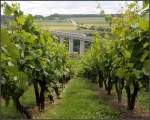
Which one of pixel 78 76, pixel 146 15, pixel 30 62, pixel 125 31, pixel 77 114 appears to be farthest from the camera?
pixel 78 76

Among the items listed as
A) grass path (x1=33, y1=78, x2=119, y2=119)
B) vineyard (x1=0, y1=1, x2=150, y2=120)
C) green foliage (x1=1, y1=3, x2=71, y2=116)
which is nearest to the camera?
green foliage (x1=1, y1=3, x2=71, y2=116)

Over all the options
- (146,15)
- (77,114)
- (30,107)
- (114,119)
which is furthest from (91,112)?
(146,15)

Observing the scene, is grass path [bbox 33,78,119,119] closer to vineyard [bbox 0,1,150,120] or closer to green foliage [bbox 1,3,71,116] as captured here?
vineyard [bbox 0,1,150,120]

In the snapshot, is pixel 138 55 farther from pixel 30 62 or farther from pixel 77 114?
pixel 77 114

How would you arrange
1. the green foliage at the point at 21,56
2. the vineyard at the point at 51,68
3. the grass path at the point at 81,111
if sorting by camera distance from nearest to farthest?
the green foliage at the point at 21,56
the vineyard at the point at 51,68
the grass path at the point at 81,111

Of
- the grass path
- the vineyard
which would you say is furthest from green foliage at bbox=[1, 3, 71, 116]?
the grass path

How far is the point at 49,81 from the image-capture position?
516 inches

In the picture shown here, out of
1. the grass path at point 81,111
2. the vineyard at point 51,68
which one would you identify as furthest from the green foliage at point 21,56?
the grass path at point 81,111

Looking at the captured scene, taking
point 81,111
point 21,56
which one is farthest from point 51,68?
point 21,56

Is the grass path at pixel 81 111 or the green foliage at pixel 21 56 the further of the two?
the grass path at pixel 81 111

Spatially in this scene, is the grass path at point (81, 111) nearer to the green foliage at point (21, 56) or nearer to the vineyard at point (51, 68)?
the vineyard at point (51, 68)

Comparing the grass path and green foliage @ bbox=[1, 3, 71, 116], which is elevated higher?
green foliage @ bbox=[1, 3, 71, 116]

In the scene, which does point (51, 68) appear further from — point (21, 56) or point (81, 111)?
point (21, 56)

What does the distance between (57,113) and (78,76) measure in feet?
72.8
